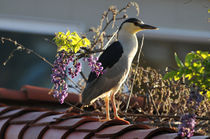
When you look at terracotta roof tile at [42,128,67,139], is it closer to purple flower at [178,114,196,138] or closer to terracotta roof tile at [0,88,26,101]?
purple flower at [178,114,196,138]

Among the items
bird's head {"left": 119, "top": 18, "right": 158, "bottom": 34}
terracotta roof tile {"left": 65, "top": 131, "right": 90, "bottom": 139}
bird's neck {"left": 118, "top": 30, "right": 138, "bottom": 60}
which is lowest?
terracotta roof tile {"left": 65, "top": 131, "right": 90, "bottom": 139}

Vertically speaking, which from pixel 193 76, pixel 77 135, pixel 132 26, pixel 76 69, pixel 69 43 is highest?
pixel 132 26

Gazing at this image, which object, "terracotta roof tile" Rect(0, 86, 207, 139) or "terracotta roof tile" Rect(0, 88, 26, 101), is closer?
"terracotta roof tile" Rect(0, 86, 207, 139)

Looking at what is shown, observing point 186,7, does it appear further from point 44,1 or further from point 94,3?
point 44,1

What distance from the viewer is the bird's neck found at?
2740mm

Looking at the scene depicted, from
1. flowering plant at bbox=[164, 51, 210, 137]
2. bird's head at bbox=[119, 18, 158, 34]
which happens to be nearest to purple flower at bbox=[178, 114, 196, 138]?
flowering plant at bbox=[164, 51, 210, 137]

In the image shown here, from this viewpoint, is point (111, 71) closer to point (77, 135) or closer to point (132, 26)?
point (132, 26)

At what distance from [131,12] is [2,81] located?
8.48 feet

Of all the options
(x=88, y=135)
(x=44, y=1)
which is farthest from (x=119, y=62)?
(x=44, y=1)

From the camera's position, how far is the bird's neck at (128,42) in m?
2.74

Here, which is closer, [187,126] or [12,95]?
[187,126]

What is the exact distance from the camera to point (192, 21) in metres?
8.55

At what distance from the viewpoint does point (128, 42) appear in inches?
109

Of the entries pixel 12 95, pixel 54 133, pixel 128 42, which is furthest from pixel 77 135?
pixel 12 95
